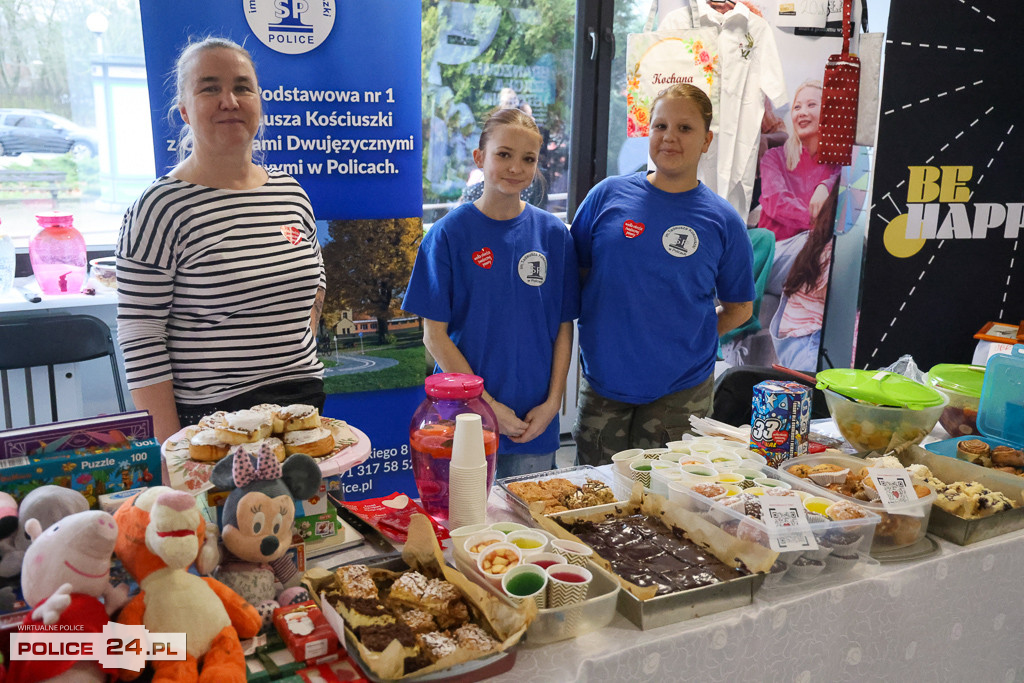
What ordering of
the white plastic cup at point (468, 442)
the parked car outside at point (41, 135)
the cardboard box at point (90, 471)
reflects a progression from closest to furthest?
the cardboard box at point (90, 471) < the white plastic cup at point (468, 442) < the parked car outside at point (41, 135)

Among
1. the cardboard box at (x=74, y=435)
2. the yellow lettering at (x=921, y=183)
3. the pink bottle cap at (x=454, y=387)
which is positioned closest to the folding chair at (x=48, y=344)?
the cardboard box at (x=74, y=435)

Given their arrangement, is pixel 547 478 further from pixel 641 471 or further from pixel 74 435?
pixel 74 435

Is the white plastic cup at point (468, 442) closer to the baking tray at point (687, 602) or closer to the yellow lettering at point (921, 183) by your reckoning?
the baking tray at point (687, 602)

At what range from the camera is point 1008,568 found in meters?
1.61

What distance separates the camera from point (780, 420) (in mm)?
1782

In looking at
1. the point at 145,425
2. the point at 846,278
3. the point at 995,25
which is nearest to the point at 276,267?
the point at 145,425

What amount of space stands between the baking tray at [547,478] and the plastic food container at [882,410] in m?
0.65

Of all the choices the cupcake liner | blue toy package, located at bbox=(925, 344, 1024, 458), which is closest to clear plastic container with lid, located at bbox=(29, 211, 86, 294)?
the cupcake liner

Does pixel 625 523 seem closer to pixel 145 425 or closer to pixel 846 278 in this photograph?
pixel 145 425

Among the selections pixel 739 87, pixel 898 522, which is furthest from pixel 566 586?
pixel 739 87

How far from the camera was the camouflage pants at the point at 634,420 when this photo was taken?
7.77 feet

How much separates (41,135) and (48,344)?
104cm

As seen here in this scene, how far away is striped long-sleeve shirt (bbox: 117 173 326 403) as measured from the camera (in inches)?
72.8

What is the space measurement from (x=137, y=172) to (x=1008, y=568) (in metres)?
3.51
